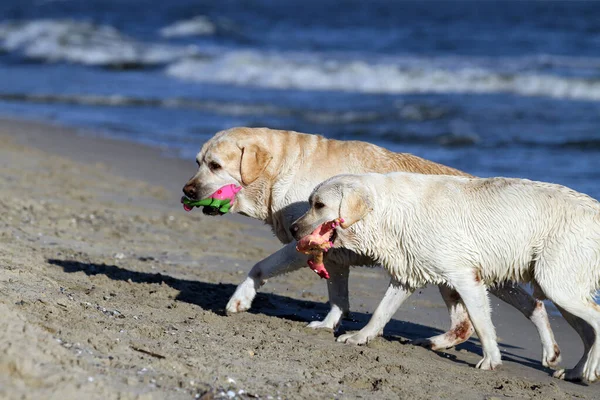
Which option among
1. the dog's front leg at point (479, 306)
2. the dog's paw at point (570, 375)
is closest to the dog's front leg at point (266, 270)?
the dog's front leg at point (479, 306)

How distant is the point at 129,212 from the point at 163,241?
48.1 inches

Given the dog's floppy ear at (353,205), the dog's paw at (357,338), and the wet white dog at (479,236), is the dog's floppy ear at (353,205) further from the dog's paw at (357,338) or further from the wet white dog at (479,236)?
the dog's paw at (357,338)

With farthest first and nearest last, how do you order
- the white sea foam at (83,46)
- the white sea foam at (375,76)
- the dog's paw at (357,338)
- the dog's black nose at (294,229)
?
the white sea foam at (83,46)
the white sea foam at (375,76)
the dog's paw at (357,338)
the dog's black nose at (294,229)

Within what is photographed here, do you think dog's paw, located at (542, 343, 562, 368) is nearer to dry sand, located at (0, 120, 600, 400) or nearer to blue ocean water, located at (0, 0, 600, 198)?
dry sand, located at (0, 120, 600, 400)

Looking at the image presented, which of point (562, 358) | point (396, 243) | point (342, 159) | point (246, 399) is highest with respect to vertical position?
point (342, 159)

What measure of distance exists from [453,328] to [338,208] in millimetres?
1523

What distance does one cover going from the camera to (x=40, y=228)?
9.12 metres

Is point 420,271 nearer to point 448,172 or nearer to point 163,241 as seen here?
point 448,172

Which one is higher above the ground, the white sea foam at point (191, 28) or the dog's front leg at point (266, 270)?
the white sea foam at point (191, 28)

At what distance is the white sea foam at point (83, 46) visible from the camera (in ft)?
107

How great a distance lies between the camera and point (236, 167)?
7.10 meters

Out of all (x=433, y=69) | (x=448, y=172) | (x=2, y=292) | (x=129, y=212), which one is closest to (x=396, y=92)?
(x=433, y=69)

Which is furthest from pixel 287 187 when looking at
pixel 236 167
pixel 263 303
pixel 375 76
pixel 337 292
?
pixel 375 76

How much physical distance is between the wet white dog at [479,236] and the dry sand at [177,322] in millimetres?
540
